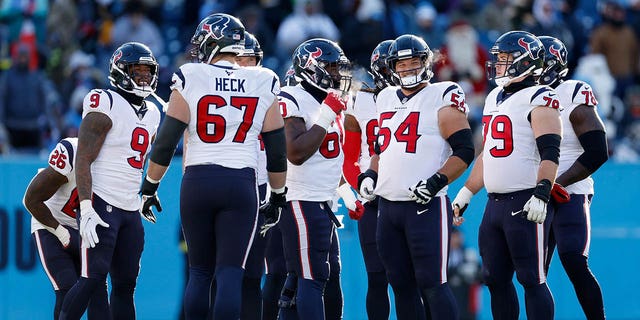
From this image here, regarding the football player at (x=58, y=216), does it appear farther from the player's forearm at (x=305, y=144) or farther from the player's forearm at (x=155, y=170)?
the player's forearm at (x=305, y=144)

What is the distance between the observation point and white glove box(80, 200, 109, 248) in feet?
27.3

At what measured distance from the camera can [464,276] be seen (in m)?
13.0

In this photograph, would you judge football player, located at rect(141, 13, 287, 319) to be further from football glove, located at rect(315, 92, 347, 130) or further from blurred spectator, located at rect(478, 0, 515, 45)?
blurred spectator, located at rect(478, 0, 515, 45)

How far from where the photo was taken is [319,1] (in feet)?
54.8

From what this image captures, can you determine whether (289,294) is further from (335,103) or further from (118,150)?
(118,150)

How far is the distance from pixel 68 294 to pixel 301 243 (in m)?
1.68

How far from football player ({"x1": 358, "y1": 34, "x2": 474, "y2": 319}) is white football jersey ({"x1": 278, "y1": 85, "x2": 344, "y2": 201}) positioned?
35 cm

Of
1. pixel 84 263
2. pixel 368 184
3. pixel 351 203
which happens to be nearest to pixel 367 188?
pixel 368 184

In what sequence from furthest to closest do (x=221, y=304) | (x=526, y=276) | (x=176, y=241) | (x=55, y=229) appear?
(x=176, y=241) → (x=55, y=229) → (x=526, y=276) → (x=221, y=304)

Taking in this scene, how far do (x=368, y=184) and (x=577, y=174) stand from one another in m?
1.54

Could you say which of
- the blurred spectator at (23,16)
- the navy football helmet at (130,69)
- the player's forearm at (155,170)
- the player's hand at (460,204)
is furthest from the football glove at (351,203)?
the blurred spectator at (23,16)

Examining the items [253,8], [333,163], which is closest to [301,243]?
[333,163]

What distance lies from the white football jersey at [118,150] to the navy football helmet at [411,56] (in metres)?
1.86

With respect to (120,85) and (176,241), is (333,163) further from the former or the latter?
(176,241)
